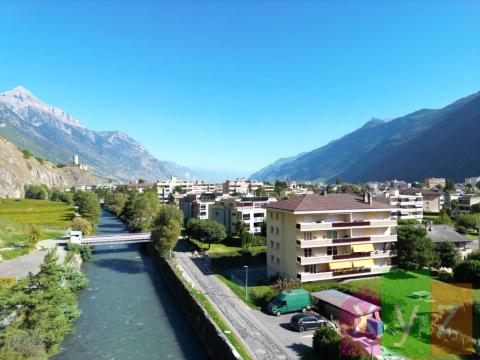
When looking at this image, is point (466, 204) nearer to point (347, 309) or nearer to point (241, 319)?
point (347, 309)

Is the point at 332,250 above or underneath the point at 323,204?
underneath

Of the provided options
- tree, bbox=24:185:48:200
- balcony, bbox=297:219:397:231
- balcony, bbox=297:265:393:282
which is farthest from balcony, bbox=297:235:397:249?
tree, bbox=24:185:48:200

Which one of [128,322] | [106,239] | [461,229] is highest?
[461,229]

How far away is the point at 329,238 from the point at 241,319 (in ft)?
53.4

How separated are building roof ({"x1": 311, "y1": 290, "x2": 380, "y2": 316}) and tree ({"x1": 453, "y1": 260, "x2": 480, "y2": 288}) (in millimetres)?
18410

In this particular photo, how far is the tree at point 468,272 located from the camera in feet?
137

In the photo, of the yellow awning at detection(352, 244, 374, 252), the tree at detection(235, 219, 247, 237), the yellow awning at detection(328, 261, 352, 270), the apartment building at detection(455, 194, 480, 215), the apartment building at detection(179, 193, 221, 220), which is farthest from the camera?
the apartment building at detection(455, 194, 480, 215)

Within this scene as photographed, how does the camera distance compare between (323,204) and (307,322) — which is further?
(323,204)

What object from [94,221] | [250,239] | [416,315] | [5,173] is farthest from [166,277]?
[5,173]

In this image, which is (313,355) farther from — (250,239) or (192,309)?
(250,239)

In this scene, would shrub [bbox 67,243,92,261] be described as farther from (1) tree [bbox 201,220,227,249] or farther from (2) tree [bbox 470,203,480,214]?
(2) tree [bbox 470,203,480,214]

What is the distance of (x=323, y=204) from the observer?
44.5 meters

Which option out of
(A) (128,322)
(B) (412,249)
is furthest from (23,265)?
(B) (412,249)

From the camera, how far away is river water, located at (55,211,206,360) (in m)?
29.9
